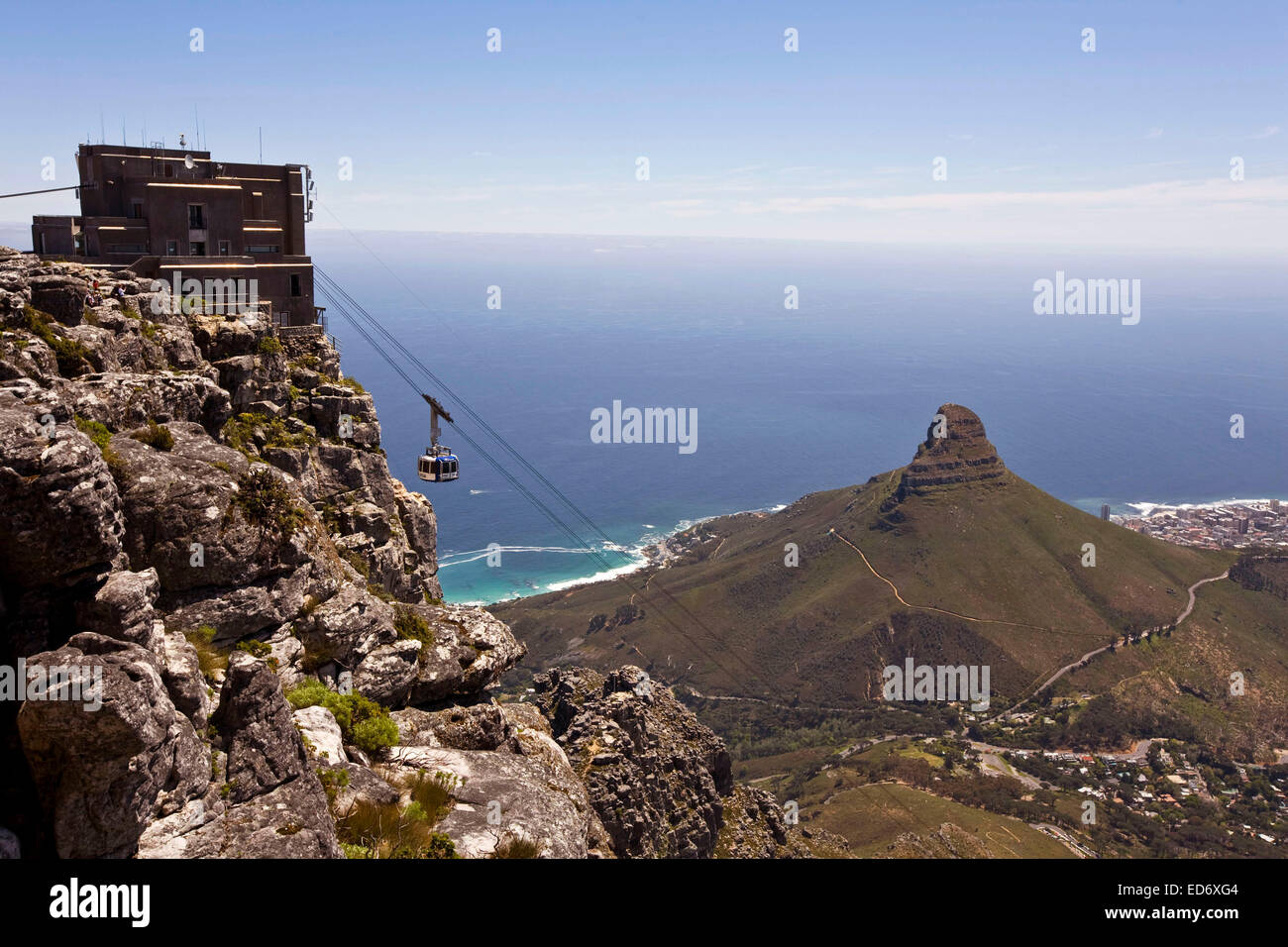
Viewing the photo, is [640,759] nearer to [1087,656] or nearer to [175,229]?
[175,229]

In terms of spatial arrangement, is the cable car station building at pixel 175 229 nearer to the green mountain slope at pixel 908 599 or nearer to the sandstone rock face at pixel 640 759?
the sandstone rock face at pixel 640 759

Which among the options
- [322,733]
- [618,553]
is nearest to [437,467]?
[322,733]

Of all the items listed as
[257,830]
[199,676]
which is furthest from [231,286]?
[257,830]

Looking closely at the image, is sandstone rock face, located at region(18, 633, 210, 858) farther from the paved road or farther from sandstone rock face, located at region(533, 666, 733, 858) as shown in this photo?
the paved road

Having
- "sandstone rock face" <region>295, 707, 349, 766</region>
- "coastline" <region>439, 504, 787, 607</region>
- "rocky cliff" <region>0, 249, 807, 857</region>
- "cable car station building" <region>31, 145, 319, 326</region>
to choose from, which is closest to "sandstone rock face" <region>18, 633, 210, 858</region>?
"rocky cliff" <region>0, 249, 807, 857</region>

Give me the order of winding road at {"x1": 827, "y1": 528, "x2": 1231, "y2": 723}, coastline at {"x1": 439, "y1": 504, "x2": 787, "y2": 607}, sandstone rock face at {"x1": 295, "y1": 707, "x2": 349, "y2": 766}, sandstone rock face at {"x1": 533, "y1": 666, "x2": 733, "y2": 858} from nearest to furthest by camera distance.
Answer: sandstone rock face at {"x1": 295, "y1": 707, "x2": 349, "y2": 766} < sandstone rock face at {"x1": 533, "y1": 666, "x2": 733, "y2": 858} < winding road at {"x1": 827, "y1": 528, "x2": 1231, "y2": 723} < coastline at {"x1": 439, "y1": 504, "x2": 787, "y2": 607}

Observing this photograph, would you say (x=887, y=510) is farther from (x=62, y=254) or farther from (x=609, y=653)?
(x=62, y=254)
